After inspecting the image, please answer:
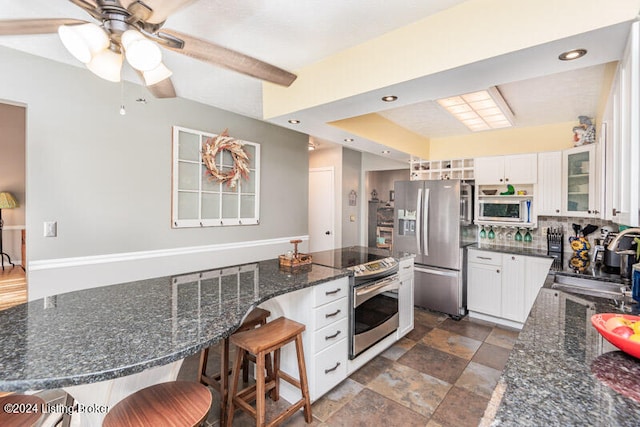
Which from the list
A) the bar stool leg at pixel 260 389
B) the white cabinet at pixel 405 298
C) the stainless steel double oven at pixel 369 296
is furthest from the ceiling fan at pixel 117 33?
the white cabinet at pixel 405 298

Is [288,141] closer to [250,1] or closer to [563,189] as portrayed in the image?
[250,1]

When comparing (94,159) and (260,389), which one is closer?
(260,389)

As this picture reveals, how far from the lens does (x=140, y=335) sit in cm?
109

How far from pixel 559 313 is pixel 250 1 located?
2378 millimetres

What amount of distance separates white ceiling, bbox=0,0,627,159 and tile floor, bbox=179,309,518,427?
2221 millimetres

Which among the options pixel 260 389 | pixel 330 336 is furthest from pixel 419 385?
pixel 260 389

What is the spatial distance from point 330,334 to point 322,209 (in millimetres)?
3704

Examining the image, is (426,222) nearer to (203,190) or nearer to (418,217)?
(418,217)

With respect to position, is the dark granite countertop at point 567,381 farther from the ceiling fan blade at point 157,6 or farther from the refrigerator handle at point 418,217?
the refrigerator handle at point 418,217

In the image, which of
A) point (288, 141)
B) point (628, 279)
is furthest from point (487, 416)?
point (288, 141)

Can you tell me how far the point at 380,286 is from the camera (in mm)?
2557

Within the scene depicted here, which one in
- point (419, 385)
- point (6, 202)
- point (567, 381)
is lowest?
point (419, 385)

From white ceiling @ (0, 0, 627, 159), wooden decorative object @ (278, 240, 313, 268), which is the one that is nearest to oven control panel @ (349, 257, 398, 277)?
wooden decorative object @ (278, 240, 313, 268)

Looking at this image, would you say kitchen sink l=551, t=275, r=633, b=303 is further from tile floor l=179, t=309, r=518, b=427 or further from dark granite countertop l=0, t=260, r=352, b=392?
dark granite countertop l=0, t=260, r=352, b=392
